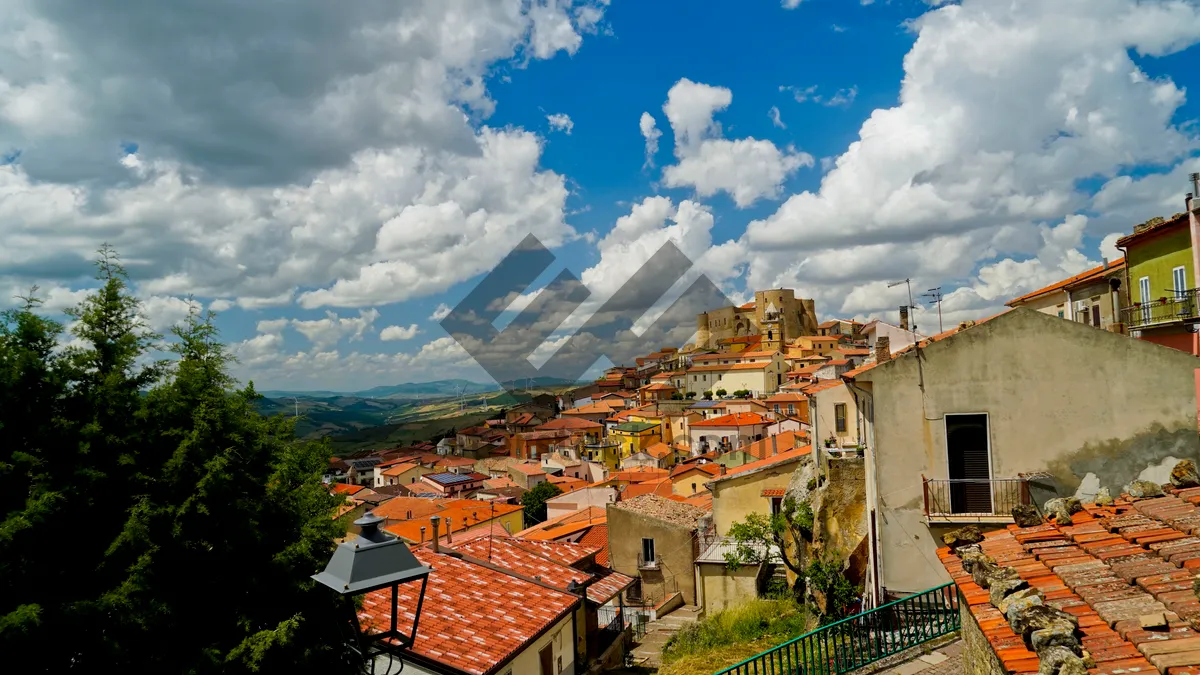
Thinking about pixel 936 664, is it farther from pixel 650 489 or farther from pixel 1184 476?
pixel 650 489

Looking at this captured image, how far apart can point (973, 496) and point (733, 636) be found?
7214mm

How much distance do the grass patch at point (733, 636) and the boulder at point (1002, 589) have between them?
8446 millimetres

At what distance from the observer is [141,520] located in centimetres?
671

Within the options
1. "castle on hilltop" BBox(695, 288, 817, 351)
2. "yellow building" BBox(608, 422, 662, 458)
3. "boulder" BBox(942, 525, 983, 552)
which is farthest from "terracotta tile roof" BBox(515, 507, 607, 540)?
"castle on hilltop" BBox(695, 288, 817, 351)

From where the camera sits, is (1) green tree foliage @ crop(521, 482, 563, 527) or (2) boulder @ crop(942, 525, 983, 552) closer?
(2) boulder @ crop(942, 525, 983, 552)

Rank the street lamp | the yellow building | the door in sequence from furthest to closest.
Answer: the yellow building → the door → the street lamp

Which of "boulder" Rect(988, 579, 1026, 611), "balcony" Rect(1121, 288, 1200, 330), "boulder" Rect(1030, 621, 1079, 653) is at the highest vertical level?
"balcony" Rect(1121, 288, 1200, 330)

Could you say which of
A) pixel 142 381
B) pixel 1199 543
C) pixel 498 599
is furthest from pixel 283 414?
pixel 1199 543

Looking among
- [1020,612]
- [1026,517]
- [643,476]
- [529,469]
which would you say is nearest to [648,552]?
[1026,517]

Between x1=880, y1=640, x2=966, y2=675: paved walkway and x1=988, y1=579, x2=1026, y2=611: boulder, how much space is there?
3.23m

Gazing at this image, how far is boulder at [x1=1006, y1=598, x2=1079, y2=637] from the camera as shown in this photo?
433cm

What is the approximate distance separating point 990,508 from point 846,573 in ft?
15.5

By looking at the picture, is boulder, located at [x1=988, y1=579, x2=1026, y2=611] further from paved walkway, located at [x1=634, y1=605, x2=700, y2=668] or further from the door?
paved walkway, located at [x1=634, y1=605, x2=700, y2=668]

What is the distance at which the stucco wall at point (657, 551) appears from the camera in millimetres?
25438
